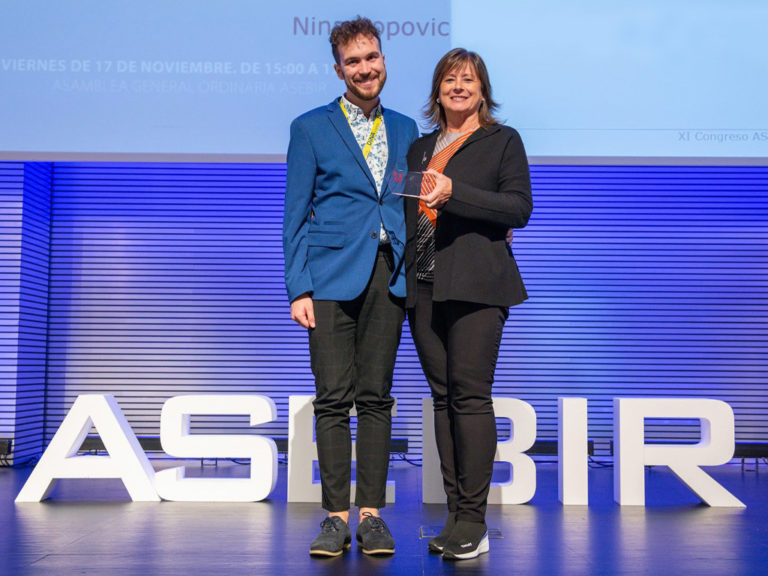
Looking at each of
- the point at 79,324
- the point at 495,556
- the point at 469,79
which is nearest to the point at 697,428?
the point at 495,556

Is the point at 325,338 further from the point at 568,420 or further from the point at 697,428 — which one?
the point at 697,428

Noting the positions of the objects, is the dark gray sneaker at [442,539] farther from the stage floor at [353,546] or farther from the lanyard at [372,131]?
the lanyard at [372,131]

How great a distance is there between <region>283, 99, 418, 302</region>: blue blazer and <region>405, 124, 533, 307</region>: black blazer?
10 centimetres

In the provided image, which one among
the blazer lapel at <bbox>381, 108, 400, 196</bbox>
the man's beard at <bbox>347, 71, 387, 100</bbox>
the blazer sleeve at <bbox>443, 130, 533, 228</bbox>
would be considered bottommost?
the blazer sleeve at <bbox>443, 130, 533, 228</bbox>

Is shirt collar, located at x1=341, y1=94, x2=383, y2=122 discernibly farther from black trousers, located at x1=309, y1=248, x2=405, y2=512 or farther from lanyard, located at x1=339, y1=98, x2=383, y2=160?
black trousers, located at x1=309, y1=248, x2=405, y2=512

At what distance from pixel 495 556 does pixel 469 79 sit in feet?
4.21

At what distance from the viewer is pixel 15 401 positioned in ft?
14.1

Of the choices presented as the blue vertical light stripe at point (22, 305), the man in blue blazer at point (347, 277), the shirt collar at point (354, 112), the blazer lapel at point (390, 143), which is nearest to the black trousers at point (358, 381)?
the man in blue blazer at point (347, 277)

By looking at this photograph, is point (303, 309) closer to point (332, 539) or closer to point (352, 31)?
point (332, 539)

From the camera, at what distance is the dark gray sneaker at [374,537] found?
1.97 metres

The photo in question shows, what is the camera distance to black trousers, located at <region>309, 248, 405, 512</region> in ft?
6.87

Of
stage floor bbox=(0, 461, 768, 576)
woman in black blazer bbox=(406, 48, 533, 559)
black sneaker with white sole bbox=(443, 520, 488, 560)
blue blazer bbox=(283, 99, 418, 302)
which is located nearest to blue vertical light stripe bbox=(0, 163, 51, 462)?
stage floor bbox=(0, 461, 768, 576)

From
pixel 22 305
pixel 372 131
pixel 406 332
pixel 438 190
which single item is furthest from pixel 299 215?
pixel 22 305

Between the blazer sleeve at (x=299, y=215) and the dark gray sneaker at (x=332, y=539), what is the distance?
62 centimetres
